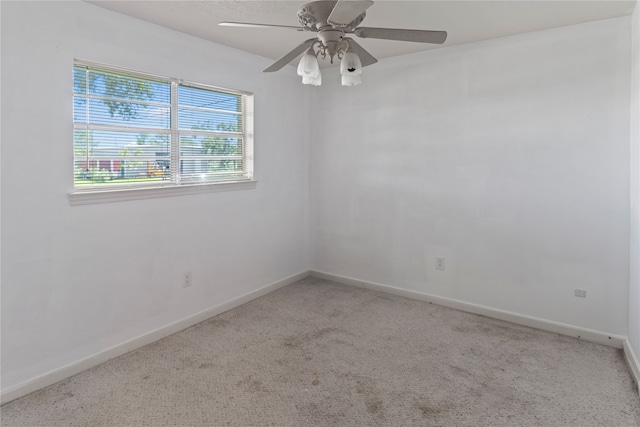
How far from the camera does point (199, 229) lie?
332 cm

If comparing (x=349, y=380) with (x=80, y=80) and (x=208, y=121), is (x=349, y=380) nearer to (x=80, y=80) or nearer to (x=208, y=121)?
(x=208, y=121)

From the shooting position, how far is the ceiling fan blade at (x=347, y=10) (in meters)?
1.44

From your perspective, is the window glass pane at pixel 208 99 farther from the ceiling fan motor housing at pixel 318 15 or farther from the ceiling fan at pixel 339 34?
the ceiling fan motor housing at pixel 318 15

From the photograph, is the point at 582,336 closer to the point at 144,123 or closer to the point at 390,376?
the point at 390,376

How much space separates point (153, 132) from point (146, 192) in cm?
47

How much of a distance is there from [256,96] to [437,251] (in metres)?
2.32

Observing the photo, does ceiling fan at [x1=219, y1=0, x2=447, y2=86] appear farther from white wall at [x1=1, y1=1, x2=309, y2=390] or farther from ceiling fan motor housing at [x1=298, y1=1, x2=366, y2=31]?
white wall at [x1=1, y1=1, x2=309, y2=390]

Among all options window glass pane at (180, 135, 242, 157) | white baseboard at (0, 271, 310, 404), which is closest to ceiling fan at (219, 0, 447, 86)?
window glass pane at (180, 135, 242, 157)

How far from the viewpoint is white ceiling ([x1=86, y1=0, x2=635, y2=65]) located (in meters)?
Result: 2.48

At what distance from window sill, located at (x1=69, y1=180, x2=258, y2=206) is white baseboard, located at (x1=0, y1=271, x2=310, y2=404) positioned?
3.41ft

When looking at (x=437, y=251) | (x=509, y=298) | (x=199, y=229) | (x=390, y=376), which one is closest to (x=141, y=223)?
(x=199, y=229)

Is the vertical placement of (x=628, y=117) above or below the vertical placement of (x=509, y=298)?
above

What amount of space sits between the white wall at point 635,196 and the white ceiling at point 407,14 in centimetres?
30

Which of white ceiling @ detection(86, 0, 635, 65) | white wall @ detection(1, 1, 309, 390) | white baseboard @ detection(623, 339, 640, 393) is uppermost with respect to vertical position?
white ceiling @ detection(86, 0, 635, 65)
